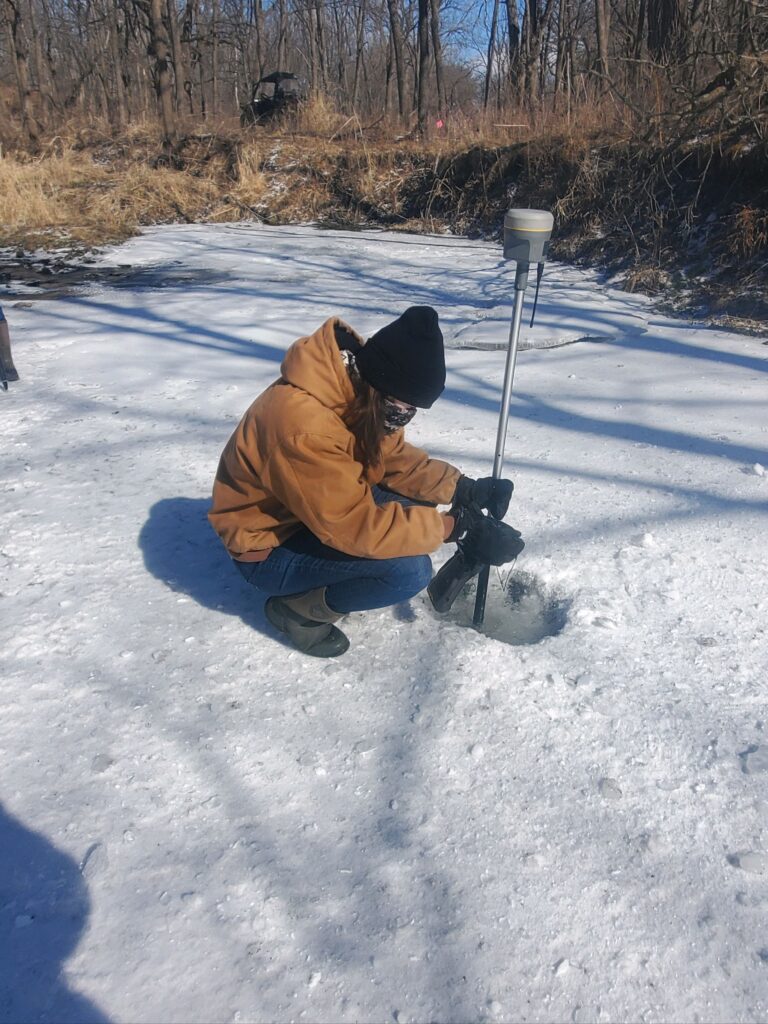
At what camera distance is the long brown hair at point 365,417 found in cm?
194

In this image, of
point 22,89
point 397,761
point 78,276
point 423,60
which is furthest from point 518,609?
point 22,89

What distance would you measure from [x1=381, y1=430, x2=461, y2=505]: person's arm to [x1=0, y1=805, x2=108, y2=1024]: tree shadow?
140cm

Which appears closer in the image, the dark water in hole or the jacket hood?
the jacket hood

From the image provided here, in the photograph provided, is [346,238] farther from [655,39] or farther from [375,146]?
[655,39]

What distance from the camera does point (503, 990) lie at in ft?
4.49

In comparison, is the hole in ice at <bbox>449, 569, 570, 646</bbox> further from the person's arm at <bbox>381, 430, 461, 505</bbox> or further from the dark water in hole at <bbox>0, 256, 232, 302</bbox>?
the dark water in hole at <bbox>0, 256, 232, 302</bbox>

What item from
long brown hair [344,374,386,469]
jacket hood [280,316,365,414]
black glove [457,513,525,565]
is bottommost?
black glove [457,513,525,565]

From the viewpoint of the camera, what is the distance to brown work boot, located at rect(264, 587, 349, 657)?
7.19 ft

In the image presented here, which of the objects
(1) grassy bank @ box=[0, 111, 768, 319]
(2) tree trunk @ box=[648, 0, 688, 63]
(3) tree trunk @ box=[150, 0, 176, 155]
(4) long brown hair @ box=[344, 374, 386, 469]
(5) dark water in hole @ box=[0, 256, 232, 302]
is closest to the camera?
(4) long brown hair @ box=[344, 374, 386, 469]

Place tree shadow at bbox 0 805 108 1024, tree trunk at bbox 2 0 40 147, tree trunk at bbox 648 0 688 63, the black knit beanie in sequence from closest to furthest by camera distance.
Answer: tree shadow at bbox 0 805 108 1024, the black knit beanie, tree trunk at bbox 648 0 688 63, tree trunk at bbox 2 0 40 147

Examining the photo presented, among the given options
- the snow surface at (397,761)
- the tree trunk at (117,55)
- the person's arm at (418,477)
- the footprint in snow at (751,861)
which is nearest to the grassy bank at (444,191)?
the snow surface at (397,761)

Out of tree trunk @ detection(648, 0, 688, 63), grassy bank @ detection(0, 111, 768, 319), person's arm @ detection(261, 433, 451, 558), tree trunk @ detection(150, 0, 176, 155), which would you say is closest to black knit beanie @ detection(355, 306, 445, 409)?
person's arm @ detection(261, 433, 451, 558)

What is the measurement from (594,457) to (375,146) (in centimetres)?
1081

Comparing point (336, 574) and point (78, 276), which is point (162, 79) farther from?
point (336, 574)
